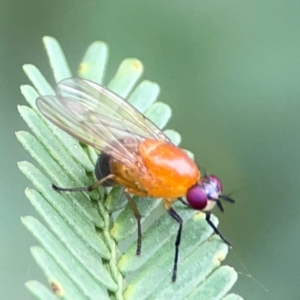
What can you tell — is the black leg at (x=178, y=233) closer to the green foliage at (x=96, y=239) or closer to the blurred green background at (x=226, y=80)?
the green foliage at (x=96, y=239)

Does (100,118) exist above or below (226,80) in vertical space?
below

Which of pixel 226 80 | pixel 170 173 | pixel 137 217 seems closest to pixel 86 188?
pixel 137 217

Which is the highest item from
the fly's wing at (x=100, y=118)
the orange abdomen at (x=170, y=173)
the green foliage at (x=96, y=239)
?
the fly's wing at (x=100, y=118)

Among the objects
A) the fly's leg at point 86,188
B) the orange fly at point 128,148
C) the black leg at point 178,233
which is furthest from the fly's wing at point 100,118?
the black leg at point 178,233

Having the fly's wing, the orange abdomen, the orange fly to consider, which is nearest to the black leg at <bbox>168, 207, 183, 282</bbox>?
the orange fly

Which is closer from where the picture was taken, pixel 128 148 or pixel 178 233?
pixel 178 233

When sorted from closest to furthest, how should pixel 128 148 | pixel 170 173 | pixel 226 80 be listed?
pixel 170 173
pixel 128 148
pixel 226 80

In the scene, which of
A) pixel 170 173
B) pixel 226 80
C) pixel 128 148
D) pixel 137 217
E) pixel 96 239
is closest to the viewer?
pixel 96 239

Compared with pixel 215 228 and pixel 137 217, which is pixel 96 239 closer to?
pixel 137 217
